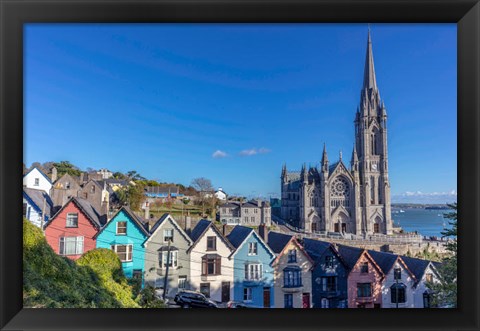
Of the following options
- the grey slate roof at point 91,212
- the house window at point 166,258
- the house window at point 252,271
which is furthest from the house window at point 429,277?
the grey slate roof at point 91,212

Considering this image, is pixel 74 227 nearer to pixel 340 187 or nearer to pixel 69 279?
pixel 69 279

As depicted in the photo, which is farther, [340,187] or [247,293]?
[340,187]

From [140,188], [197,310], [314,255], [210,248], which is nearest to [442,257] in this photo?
[314,255]

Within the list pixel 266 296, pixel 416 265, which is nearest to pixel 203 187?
pixel 266 296

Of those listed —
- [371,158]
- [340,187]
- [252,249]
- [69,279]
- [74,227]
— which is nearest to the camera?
[69,279]

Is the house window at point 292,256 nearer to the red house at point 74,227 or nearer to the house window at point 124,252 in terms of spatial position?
the house window at point 124,252
